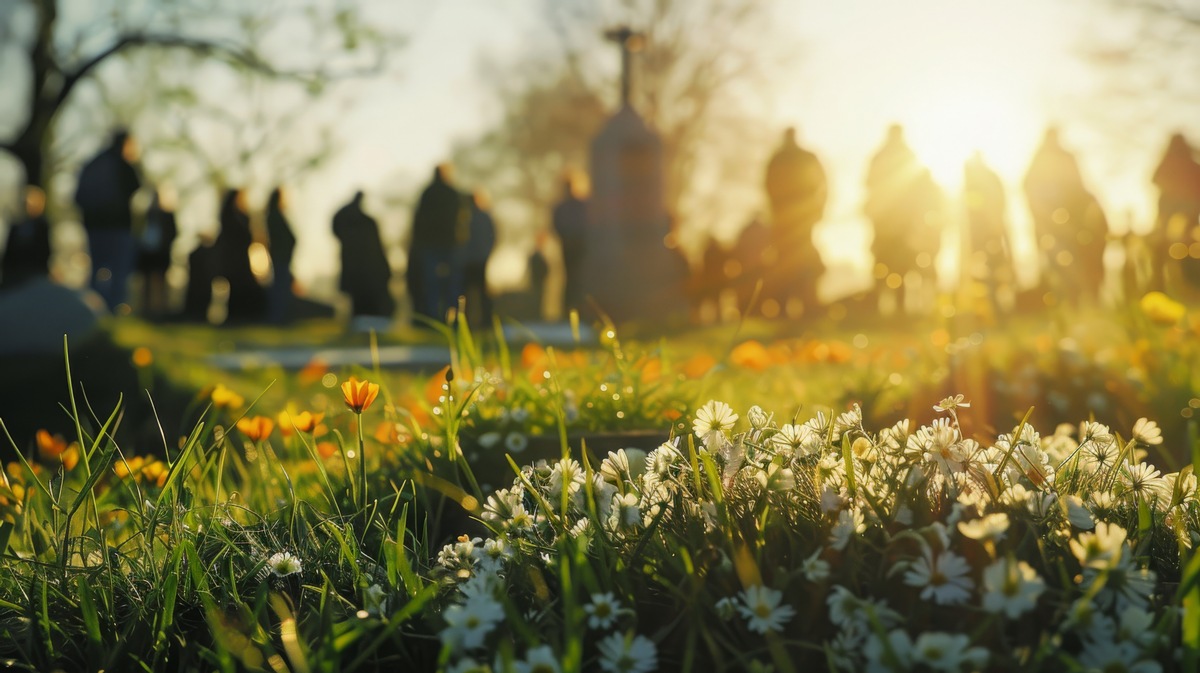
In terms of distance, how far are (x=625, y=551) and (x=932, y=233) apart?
1235cm

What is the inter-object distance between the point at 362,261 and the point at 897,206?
6304 mm

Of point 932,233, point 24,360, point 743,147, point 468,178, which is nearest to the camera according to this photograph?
point 24,360

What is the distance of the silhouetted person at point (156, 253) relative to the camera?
15.4 metres

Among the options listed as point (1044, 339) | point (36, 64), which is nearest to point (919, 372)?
point (1044, 339)

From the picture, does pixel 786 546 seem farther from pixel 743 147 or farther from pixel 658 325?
pixel 743 147

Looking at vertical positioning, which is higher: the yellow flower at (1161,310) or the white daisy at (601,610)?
the yellow flower at (1161,310)

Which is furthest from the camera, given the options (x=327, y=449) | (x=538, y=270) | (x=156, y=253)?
(x=538, y=270)

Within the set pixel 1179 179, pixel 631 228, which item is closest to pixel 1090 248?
pixel 1179 179

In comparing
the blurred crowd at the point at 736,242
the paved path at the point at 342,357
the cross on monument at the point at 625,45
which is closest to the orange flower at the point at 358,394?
the paved path at the point at 342,357

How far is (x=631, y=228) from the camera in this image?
1662 cm

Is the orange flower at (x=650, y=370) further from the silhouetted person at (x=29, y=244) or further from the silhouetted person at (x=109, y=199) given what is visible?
the silhouetted person at (x=109, y=199)

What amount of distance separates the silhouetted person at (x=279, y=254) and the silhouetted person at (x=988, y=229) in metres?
7.74

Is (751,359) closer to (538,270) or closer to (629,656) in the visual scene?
(629,656)

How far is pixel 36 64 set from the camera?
18.2 metres
